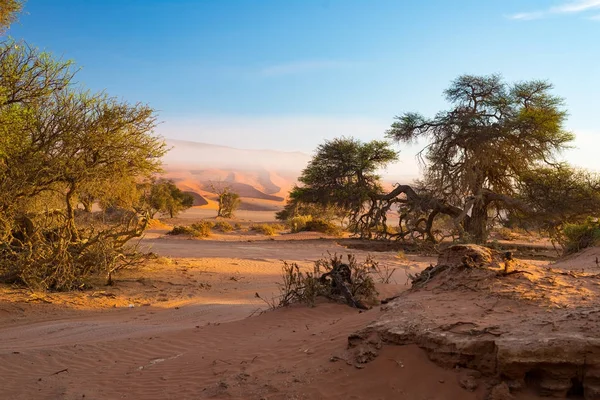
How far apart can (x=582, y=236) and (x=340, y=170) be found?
1376cm

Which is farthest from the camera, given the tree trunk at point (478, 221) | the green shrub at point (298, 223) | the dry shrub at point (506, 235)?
the dry shrub at point (506, 235)

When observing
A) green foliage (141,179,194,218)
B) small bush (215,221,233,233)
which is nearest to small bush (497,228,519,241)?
small bush (215,221,233,233)

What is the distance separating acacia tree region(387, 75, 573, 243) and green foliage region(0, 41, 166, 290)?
44.8ft

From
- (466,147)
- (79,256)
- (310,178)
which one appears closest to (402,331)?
(79,256)

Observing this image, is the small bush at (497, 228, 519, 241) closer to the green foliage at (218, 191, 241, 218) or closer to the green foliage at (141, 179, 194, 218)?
the green foliage at (218, 191, 241, 218)

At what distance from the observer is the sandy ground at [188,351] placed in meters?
4.67

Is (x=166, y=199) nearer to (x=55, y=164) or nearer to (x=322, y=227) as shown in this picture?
(x=322, y=227)

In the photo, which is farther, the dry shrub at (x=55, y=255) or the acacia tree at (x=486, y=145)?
the acacia tree at (x=486, y=145)

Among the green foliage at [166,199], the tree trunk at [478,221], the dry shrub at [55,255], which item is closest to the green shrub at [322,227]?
the tree trunk at [478,221]

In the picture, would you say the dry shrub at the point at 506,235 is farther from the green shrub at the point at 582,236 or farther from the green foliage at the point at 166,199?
the green foliage at the point at 166,199

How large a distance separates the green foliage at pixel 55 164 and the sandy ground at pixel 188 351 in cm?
84

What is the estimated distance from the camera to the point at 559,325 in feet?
14.4

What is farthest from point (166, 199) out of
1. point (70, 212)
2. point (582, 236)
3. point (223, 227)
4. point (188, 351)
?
point (188, 351)

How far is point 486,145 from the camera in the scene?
20.4 m
